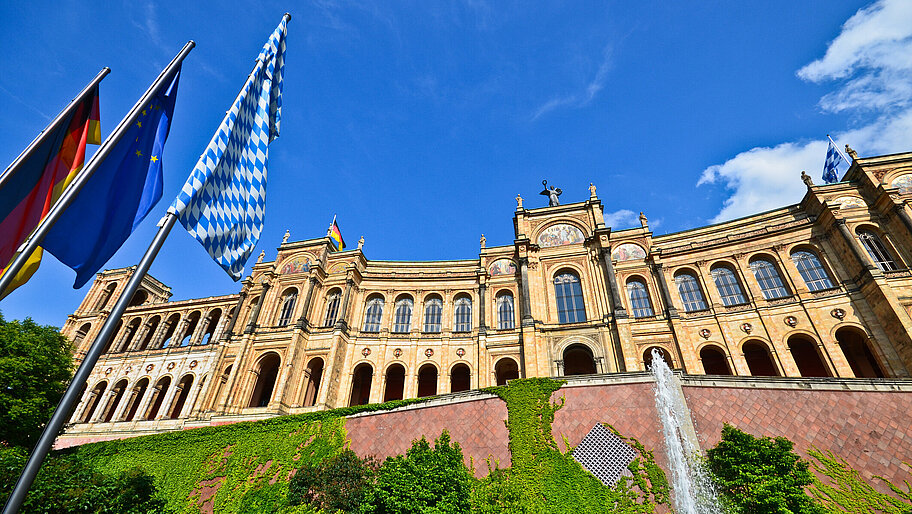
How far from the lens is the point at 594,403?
20.7 m

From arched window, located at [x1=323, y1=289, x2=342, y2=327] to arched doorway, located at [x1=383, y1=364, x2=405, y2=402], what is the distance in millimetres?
6508

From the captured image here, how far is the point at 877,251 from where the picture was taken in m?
28.5

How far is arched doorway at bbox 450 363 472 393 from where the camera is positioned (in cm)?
3556

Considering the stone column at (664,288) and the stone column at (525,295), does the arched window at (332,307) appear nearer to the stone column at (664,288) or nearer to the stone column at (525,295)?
the stone column at (525,295)

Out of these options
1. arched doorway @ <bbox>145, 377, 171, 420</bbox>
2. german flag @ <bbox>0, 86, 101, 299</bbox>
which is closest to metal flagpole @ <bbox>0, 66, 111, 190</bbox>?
german flag @ <bbox>0, 86, 101, 299</bbox>

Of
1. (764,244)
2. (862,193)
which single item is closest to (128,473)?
(764,244)

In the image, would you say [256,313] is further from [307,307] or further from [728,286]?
[728,286]

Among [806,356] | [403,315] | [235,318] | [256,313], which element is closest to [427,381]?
[403,315]

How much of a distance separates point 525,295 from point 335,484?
763 inches

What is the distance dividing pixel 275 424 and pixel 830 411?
27.6m

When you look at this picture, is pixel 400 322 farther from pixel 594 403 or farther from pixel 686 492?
pixel 686 492

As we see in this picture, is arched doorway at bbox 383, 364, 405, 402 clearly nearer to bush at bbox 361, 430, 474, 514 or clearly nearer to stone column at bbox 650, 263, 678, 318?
bush at bbox 361, 430, 474, 514

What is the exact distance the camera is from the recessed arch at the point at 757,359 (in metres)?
29.6

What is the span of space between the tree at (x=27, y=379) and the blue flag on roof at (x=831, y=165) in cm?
5702
